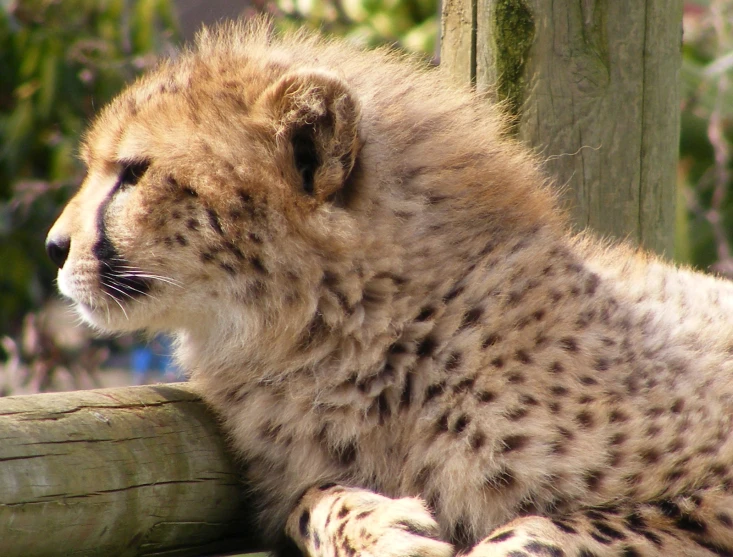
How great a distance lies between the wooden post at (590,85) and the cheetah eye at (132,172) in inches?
38.0

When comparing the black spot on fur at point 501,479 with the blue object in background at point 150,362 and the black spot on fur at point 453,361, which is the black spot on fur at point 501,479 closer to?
the black spot on fur at point 453,361

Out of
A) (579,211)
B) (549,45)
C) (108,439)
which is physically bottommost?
(108,439)

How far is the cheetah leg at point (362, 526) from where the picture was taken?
172cm

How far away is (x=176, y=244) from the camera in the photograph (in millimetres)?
1994

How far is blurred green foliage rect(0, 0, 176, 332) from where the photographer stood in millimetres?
4352

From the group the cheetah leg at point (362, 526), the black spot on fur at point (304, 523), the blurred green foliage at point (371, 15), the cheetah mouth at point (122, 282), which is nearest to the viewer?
the cheetah leg at point (362, 526)

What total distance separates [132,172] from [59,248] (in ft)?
0.73

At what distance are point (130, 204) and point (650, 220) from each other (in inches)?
55.7

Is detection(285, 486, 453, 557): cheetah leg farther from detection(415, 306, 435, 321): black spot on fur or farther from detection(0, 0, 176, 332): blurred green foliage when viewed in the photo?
detection(0, 0, 176, 332): blurred green foliage

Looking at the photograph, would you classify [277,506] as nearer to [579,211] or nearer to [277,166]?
[277,166]

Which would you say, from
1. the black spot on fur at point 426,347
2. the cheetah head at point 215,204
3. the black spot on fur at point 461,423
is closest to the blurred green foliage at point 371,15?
the cheetah head at point 215,204

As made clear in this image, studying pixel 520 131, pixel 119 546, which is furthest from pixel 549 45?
pixel 119 546

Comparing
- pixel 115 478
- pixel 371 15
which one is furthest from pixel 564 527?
pixel 371 15

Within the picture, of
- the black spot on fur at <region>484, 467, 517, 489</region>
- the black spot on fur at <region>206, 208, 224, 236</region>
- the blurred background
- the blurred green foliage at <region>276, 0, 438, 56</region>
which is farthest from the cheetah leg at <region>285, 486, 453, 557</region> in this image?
the blurred green foliage at <region>276, 0, 438, 56</region>
